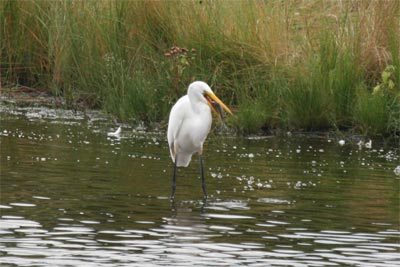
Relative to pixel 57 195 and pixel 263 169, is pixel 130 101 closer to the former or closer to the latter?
pixel 263 169

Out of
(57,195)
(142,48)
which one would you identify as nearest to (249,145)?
(142,48)

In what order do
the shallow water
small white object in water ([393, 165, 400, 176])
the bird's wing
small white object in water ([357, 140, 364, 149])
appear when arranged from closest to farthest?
the shallow water → the bird's wing → small white object in water ([393, 165, 400, 176]) → small white object in water ([357, 140, 364, 149])

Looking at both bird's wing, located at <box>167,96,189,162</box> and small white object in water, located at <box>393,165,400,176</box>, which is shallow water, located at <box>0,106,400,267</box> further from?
bird's wing, located at <box>167,96,189,162</box>

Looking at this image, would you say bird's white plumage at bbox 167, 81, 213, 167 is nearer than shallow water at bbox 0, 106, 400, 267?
No

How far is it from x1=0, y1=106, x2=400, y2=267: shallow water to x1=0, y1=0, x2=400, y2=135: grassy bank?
44 cm

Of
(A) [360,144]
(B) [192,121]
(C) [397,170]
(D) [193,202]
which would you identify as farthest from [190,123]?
(A) [360,144]

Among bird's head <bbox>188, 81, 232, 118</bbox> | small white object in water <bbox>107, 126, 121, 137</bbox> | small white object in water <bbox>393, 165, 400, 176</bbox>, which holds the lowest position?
small white object in water <bbox>107, 126, 121, 137</bbox>

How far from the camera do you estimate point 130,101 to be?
44.6ft

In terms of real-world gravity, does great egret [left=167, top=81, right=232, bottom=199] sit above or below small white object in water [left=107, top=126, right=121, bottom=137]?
above

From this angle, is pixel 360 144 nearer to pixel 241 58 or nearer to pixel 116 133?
pixel 241 58

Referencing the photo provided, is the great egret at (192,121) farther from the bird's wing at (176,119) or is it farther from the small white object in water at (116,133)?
the small white object in water at (116,133)

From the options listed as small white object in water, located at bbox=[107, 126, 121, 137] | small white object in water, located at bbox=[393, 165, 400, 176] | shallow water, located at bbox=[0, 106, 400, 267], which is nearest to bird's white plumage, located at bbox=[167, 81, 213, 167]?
shallow water, located at bbox=[0, 106, 400, 267]

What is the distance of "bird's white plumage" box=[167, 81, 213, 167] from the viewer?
9.45 meters

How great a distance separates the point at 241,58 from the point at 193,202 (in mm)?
4992
